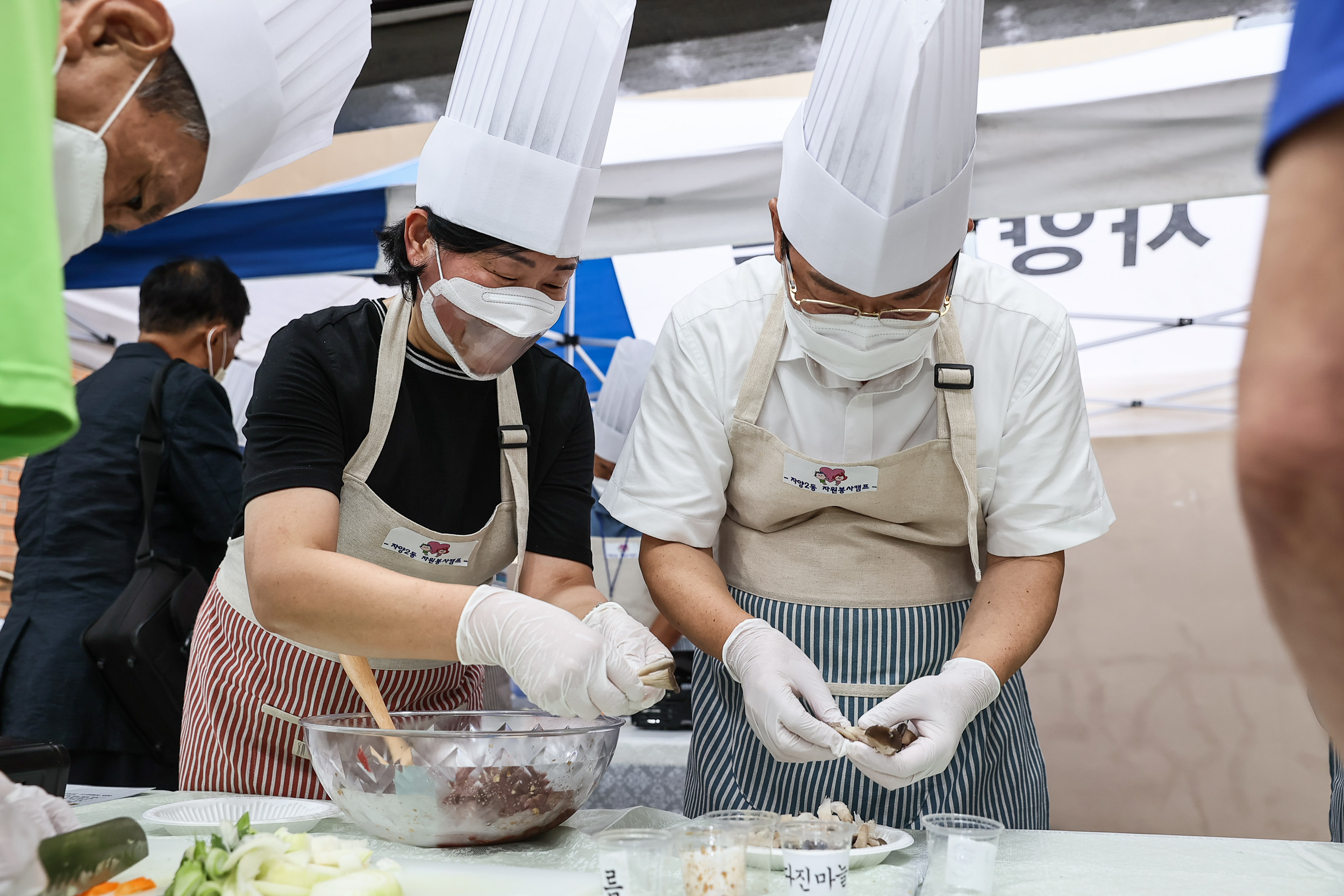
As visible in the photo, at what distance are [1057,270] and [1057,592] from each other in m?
2.99

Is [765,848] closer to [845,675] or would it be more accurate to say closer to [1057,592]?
[845,675]

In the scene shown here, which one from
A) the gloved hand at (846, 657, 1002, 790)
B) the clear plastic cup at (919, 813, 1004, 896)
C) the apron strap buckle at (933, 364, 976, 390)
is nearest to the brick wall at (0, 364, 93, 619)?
the apron strap buckle at (933, 364, 976, 390)

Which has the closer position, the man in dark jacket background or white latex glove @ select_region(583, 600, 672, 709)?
white latex glove @ select_region(583, 600, 672, 709)

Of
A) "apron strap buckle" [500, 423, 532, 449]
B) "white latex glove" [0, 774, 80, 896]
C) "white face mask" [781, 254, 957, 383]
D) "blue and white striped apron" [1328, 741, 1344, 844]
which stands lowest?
"blue and white striped apron" [1328, 741, 1344, 844]

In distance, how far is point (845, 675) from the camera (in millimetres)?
1759

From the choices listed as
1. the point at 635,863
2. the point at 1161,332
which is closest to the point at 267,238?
the point at 635,863

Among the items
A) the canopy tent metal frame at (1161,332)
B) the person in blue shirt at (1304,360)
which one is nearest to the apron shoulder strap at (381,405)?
the person in blue shirt at (1304,360)

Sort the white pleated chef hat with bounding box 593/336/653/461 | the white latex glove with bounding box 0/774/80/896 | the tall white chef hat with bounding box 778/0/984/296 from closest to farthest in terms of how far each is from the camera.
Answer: the white latex glove with bounding box 0/774/80/896, the tall white chef hat with bounding box 778/0/984/296, the white pleated chef hat with bounding box 593/336/653/461

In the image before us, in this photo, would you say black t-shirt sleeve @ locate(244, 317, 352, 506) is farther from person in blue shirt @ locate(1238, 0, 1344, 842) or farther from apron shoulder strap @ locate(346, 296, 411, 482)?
person in blue shirt @ locate(1238, 0, 1344, 842)

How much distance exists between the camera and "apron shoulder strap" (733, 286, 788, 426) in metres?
1.84

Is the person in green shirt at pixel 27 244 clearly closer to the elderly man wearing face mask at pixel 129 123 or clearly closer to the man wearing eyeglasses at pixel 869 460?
the elderly man wearing face mask at pixel 129 123

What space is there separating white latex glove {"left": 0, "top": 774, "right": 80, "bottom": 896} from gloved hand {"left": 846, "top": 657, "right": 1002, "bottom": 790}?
967 millimetres

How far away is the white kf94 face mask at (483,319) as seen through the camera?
166 centimetres

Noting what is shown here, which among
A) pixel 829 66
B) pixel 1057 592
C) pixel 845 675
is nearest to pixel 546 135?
pixel 829 66
